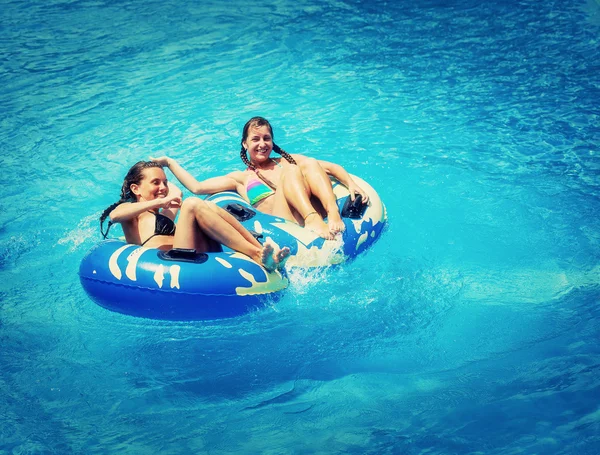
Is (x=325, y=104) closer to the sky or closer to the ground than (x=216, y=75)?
closer to the ground

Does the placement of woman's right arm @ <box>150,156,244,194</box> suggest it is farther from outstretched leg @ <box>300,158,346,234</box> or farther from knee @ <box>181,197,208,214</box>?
knee @ <box>181,197,208,214</box>

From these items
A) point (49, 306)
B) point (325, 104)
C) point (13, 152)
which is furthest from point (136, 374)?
point (325, 104)

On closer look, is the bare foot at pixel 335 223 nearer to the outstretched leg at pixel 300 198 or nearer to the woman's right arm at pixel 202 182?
the outstretched leg at pixel 300 198

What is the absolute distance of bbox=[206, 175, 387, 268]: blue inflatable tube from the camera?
4363mm

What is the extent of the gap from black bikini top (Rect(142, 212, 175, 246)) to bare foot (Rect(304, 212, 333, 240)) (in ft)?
3.24

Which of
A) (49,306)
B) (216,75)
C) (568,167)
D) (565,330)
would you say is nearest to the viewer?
(565,330)

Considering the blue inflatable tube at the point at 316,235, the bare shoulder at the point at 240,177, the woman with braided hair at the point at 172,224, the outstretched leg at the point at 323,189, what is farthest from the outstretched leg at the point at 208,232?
the bare shoulder at the point at 240,177

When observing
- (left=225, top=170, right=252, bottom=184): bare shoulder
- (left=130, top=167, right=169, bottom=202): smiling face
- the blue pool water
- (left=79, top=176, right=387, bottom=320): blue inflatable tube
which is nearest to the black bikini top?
(left=130, top=167, right=169, bottom=202): smiling face

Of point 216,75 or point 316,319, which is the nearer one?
point 316,319

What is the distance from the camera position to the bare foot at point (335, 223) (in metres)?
4.48

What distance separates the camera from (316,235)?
175 inches

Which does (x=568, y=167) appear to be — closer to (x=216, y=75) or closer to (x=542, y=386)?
(x=542, y=386)

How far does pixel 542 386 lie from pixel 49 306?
11.4 ft

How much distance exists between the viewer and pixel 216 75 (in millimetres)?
8703
